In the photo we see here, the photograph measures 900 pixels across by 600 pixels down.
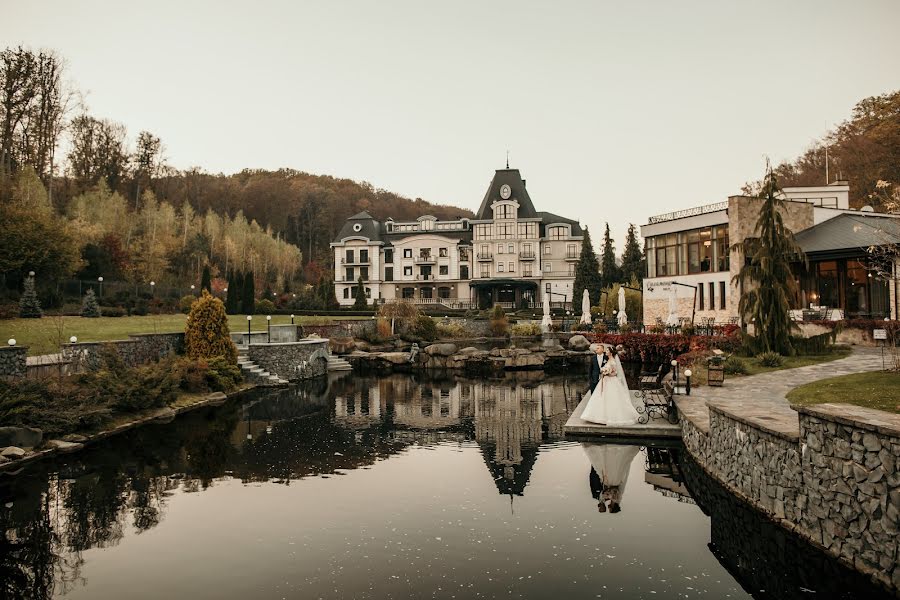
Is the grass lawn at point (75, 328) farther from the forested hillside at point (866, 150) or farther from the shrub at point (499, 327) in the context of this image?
the forested hillside at point (866, 150)

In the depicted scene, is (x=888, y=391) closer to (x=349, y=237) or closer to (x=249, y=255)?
(x=249, y=255)

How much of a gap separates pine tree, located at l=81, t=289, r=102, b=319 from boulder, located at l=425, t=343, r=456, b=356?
50.8 ft

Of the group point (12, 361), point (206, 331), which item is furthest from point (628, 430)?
point (206, 331)

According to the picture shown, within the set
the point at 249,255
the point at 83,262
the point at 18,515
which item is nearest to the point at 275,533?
the point at 18,515

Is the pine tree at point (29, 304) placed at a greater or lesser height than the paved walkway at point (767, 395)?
greater

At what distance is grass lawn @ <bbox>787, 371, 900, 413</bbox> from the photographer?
9.67 meters

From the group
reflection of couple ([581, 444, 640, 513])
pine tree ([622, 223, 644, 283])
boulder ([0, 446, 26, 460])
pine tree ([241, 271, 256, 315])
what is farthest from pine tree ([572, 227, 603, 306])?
boulder ([0, 446, 26, 460])

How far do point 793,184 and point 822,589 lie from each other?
50576mm

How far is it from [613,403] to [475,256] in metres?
46.1

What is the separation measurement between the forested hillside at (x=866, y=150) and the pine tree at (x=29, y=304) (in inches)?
1703

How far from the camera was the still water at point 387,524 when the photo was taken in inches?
263

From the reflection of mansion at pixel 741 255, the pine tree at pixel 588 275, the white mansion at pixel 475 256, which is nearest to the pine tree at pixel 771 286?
the reflection of mansion at pixel 741 255

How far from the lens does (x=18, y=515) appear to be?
28.9ft

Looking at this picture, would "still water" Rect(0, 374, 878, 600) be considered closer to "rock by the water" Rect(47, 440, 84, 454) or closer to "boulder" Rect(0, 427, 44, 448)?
"rock by the water" Rect(47, 440, 84, 454)
